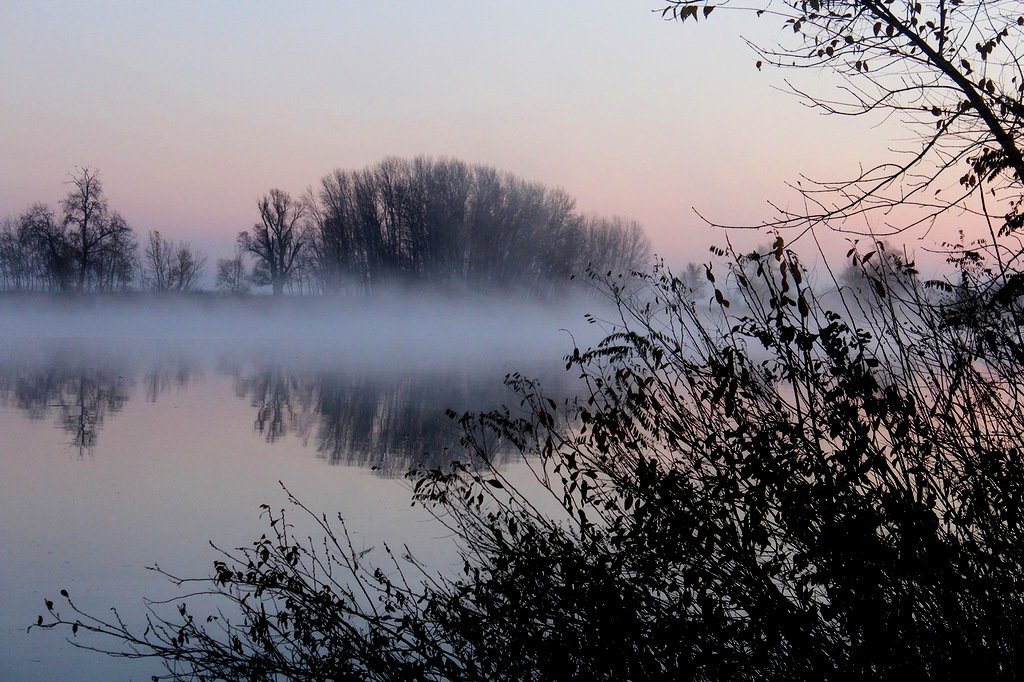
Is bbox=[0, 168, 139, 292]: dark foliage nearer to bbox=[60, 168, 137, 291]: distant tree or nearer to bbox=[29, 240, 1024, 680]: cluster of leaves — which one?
bbox=[60, 168, 137, 291]: distant tree

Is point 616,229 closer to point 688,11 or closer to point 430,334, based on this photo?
point 430,334

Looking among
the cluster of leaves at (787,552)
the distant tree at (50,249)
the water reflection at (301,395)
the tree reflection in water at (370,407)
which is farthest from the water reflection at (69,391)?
the distant tree at (50,249)

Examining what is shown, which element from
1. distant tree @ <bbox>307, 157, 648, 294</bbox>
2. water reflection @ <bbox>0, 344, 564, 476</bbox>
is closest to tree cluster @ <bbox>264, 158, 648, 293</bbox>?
distant tree @ <bbox>307, 157, 648, 294</bbox>

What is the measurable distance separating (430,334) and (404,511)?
141ft

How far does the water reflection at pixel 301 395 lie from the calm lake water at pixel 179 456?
50 mm

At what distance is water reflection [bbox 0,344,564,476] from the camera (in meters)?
12.7

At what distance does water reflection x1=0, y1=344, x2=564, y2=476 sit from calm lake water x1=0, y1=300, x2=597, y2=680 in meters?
0.05

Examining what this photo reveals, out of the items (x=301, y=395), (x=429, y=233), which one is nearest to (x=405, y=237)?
(x=429, y=233)

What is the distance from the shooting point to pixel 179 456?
11.9 metres

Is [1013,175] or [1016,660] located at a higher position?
[1013,175]

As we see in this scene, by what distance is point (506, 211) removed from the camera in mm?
55219

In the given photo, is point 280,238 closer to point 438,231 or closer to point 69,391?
point 438,231

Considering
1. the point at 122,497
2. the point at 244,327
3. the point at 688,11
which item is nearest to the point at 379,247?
the point at 244,327

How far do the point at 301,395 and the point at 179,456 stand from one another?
711 cm
